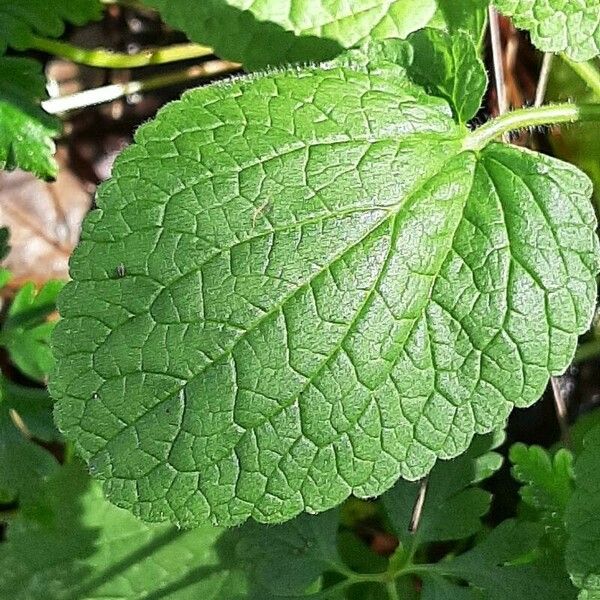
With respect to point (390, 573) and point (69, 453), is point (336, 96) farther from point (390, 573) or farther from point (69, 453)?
point (69, 453)

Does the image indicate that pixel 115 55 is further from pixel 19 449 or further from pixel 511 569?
pixel 511 569

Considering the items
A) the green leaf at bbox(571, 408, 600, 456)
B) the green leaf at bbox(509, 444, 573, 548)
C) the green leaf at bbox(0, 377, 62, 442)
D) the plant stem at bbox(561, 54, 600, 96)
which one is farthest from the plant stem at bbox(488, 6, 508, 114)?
the green leaf at bbox(0, 377, 62, 442)

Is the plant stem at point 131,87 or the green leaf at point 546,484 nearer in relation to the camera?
the green leaf at point 546,484

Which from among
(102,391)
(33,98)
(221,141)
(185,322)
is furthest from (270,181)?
(33,98)

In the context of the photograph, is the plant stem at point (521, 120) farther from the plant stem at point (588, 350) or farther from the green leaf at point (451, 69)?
the plant stem at point (588, 350)

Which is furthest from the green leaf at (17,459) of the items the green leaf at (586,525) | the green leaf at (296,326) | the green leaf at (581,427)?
the green leaf at (581,427)

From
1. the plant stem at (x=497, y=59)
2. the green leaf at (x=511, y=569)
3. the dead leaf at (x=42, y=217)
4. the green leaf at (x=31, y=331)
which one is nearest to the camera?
the green leaf at (x=511, y=569)

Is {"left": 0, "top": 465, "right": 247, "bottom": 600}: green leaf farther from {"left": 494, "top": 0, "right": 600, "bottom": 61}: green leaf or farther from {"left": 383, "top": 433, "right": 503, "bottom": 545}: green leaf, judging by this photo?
{"left": 494, "top": 0, "right": 600, "bottom": 61}: green leaf

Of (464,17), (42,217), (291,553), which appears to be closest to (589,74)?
(464,17)
